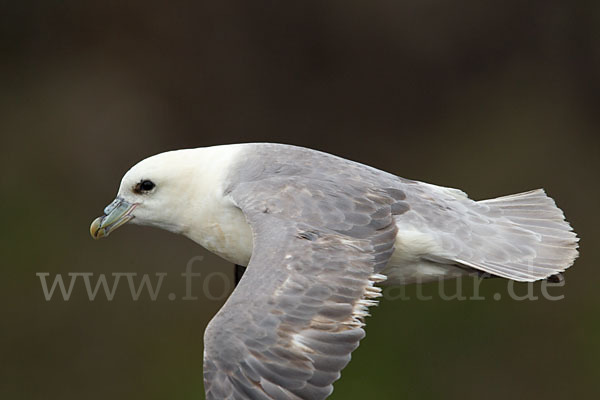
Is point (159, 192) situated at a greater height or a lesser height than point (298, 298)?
greater

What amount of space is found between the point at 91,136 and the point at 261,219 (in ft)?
16.3

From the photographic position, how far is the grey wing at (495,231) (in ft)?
14.2

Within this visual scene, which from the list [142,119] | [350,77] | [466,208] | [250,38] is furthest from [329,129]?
[466,208]

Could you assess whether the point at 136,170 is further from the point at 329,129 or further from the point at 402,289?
the point at 329,129

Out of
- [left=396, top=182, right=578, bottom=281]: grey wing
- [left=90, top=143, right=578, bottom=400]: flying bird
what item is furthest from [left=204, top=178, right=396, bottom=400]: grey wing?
[left=396, top=182, right=578, bottom=281]: grey wing

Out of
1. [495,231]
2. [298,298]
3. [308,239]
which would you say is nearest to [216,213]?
[308,239]

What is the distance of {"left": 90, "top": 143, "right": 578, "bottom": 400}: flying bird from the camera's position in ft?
12.0

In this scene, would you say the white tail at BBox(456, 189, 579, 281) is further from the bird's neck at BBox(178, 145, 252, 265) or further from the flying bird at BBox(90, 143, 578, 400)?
the bird's neck at BBox(178, 145, 252, 265)

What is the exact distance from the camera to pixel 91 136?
8.78m

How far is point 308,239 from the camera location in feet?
13.1

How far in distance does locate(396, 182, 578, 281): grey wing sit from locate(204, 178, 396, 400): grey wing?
28 cm

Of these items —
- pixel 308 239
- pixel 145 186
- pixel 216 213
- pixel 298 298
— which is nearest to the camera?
pixel 298 298

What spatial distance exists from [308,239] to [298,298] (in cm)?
31

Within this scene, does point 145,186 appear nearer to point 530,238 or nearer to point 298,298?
point 298,298
